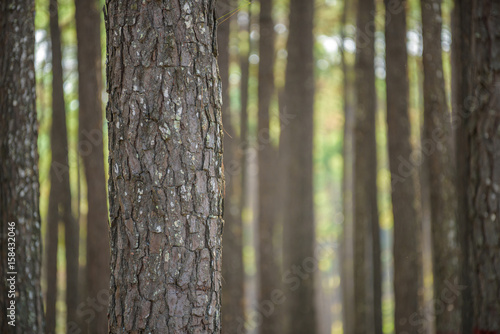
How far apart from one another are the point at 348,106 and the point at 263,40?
3.34 m

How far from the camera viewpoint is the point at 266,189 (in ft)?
31.5

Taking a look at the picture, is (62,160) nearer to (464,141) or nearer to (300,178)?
(300,178)

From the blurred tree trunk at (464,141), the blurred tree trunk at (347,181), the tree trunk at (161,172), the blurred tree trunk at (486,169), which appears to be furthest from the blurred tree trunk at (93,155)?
the blurred tree trunk at (347,181)

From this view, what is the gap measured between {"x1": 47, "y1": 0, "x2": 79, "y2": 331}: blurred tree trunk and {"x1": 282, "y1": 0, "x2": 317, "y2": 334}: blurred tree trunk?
12.7ft

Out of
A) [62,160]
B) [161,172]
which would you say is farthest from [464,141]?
[62,160]

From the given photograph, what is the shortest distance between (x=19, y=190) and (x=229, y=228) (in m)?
3.88

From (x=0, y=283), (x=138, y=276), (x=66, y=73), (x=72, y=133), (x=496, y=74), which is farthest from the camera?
(x=72, y=133)

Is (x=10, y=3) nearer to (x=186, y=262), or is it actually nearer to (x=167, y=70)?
(x=167, y=70)

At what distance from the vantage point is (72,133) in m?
11.5

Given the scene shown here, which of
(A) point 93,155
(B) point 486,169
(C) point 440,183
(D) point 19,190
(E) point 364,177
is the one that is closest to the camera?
(D) point 19,190

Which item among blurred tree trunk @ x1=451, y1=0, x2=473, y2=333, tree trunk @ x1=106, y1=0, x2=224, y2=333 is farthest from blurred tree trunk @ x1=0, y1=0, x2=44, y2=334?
blurred tree trunk @ x1=451, y1=0, x2=473, y2=333

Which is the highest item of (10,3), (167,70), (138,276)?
(10,3)

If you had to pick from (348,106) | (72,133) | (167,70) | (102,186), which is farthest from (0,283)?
(348,106)

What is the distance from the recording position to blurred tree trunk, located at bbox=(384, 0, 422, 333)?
6.38m
